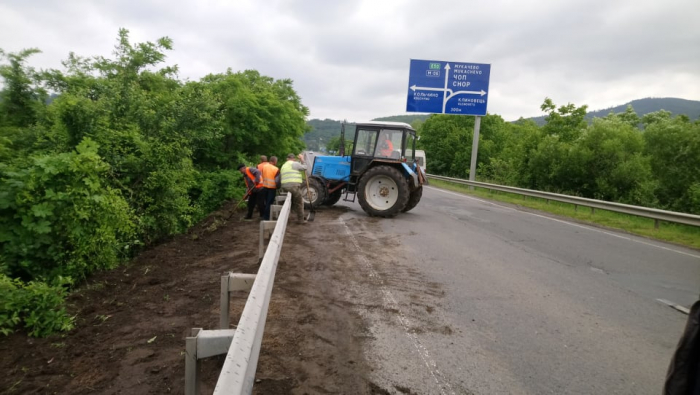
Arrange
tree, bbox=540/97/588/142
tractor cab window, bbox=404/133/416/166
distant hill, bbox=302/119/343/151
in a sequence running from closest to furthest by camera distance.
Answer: tractor cab window, bbox=404/133/416/166, distant hill, bbox=302/119/343/151, tree, bbox=540/97/588/142

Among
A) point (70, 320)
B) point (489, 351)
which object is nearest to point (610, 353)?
point (489, 351)

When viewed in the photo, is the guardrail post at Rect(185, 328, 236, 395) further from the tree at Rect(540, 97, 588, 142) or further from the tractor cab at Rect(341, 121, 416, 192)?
the tree at Rect(540, 97, 588, 142)

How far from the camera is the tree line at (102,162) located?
5410 mm

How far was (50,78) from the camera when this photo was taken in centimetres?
1312

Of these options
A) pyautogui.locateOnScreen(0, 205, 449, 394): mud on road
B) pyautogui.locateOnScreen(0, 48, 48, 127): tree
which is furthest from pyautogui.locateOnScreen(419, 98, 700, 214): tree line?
pyautogui.locateOnScreen(0, 48, 48, 127): tree

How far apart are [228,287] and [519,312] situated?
10.2 ft

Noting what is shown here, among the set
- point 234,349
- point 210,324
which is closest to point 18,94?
point 210,324

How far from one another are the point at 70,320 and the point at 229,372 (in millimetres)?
3476

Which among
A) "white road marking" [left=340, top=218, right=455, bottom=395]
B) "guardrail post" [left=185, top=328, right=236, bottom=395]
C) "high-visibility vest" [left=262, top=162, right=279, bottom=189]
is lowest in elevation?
"white road marking" [left=340, top=218, right=455, bottom=395]

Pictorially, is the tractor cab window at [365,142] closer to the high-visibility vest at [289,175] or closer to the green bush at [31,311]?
the high-visibility vest at [289,175]

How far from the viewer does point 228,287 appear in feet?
11.6

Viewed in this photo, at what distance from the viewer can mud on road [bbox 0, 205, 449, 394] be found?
3.18 meters

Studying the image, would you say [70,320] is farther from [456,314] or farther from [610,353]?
[610,353]

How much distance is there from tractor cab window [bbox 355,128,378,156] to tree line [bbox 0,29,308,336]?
4.24 metres
